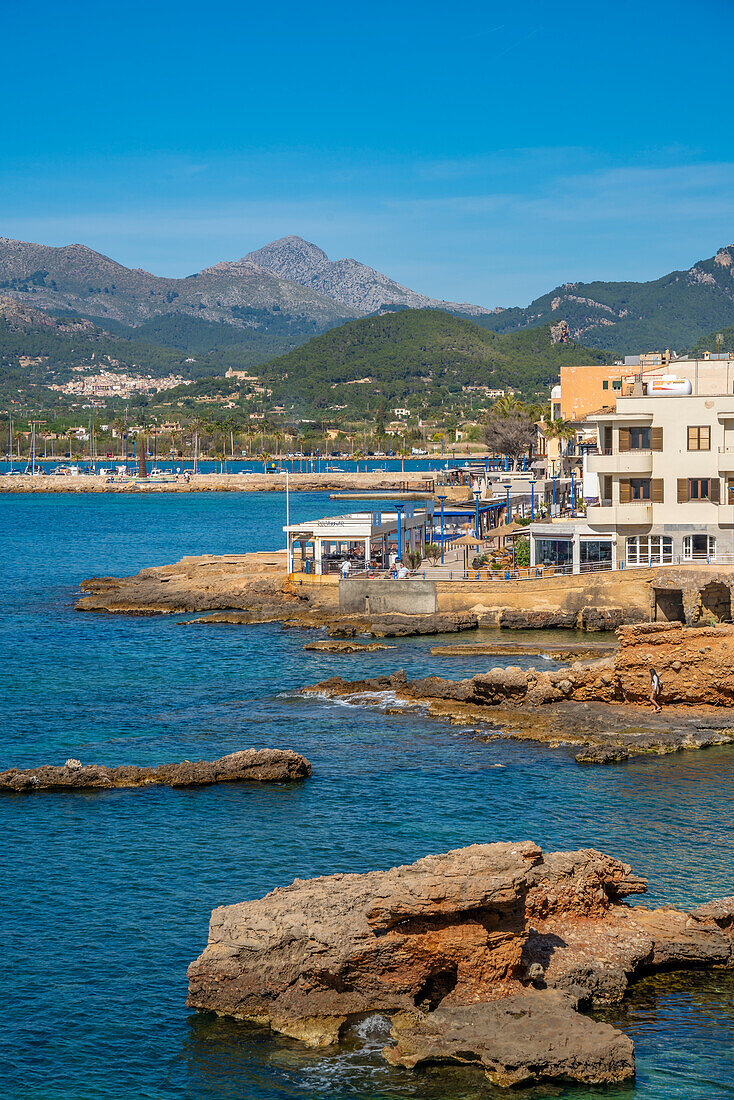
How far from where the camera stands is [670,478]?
174 ft

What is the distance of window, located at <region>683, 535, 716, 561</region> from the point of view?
52.6 meters

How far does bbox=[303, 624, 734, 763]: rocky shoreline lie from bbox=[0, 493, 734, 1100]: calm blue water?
1.16 m

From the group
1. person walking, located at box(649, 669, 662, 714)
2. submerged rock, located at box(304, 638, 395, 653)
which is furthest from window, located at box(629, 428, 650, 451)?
person walking, located at box(649, 669, 662, 714)

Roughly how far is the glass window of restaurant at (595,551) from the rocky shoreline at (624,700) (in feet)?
65.9

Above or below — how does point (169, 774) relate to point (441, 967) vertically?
below

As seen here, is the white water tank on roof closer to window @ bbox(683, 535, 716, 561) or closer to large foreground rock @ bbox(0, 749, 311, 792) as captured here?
window @ bbox(683, 535, 716, 561)

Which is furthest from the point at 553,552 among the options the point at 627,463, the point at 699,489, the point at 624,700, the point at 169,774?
the point at 169,774

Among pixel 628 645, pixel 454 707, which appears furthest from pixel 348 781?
pixel 628 645

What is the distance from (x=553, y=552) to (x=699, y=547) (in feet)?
30.3

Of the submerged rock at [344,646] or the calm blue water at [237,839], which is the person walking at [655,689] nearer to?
the calm blue water at [237,839]

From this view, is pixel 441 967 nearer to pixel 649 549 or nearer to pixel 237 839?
pixel 237 839

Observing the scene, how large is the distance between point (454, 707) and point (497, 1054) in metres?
21.6

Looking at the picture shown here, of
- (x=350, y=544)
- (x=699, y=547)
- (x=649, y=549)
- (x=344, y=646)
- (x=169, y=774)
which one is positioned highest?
(x=699, y=547)

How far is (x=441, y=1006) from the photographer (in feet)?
54.6
